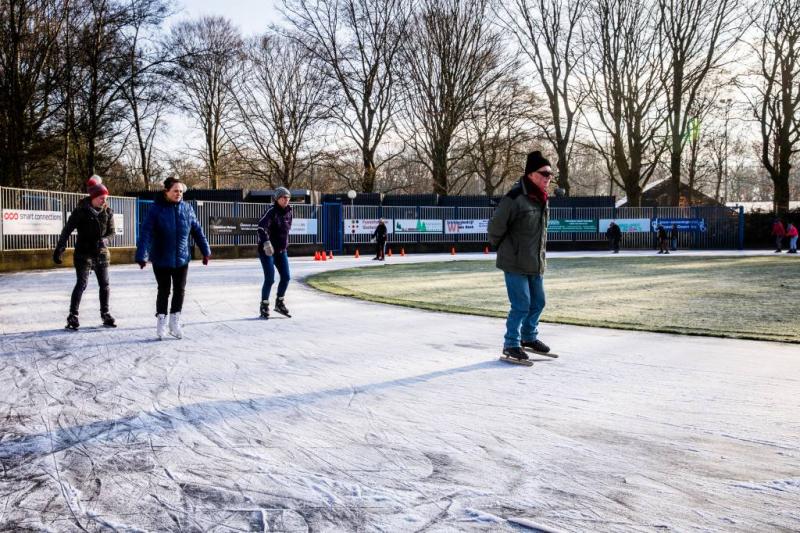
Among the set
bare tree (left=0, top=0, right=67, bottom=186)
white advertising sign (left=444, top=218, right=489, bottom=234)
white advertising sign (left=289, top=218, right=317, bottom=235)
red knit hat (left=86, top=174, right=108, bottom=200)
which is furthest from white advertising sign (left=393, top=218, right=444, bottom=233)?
red knit hat (left=86, top=174, right=108, bottom=200)

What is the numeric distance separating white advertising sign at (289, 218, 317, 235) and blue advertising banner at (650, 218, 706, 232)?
64.1ft

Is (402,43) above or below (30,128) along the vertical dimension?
above

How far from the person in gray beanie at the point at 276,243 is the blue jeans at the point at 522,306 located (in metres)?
3.76

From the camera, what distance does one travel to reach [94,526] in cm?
230

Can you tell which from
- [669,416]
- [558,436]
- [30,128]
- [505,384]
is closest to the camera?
[558,436]

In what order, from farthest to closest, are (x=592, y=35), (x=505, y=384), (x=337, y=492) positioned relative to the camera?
(x=592, y=35) → (x=505, y=384) → (x=337, y=492)

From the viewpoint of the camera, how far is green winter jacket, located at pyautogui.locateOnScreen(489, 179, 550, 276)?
5.50 meters

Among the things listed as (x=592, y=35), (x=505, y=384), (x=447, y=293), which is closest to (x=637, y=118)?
(x=592, y=35)

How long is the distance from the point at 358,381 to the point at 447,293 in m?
7.46

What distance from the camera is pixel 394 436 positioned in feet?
10.8

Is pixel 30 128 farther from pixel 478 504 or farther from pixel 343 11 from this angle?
pixel 478 504

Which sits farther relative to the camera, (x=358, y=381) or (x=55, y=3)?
(x=55, y=3)

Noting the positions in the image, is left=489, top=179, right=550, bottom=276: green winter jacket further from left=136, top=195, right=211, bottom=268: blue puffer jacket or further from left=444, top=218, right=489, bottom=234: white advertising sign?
left=444, top=218, right=489, bottom=234: white advertising sign

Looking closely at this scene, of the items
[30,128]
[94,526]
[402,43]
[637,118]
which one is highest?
[402,43]
